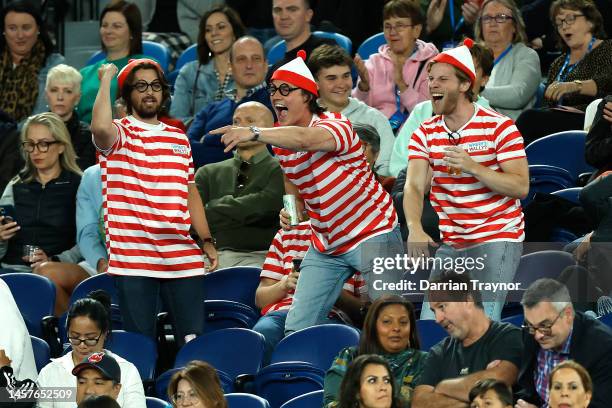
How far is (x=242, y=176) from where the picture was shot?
328 inches

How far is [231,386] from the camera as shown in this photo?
Answer: 6.73 metres

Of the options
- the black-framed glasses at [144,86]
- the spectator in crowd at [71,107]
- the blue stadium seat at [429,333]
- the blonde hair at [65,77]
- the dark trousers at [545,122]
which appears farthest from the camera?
the blonde hair at [65,77]

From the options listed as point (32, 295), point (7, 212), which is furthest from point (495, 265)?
point (7, 212)

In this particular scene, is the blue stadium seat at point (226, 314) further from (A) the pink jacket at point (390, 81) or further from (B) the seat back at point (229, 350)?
(A) the pink jacket at point (390, 81)

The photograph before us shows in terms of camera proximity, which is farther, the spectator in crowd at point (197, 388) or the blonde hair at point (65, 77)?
the blonde hair at point (65, 77)

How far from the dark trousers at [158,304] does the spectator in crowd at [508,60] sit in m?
2.46

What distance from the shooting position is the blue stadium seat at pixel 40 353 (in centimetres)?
719

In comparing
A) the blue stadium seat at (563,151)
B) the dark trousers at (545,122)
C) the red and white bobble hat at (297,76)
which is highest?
the red and white bobble hat at (297,76)

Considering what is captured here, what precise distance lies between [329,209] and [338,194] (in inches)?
3.3

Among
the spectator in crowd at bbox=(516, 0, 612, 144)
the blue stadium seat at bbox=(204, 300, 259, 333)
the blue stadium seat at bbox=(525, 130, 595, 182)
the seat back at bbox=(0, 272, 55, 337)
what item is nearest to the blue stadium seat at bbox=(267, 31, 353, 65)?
the spectator in crowd at bbox=(516, 0, 612, 144)

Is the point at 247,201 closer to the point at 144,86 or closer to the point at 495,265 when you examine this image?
the point at 144,86

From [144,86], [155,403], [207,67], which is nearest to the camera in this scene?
[155,403]

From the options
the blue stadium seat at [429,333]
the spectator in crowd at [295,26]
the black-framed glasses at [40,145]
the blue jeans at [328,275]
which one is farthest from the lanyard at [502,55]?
the blue stadium seat at [429,333]

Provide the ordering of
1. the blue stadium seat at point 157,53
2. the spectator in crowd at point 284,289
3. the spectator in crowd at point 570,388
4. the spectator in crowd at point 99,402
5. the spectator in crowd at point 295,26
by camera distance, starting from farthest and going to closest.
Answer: the blue stadium seat at point 157,53, the spectator in crowd at point 295,26, the spectator in crowd at point 284,289, the spectator in crowd at point 99,402, the spectator in crowd at point 570,388
